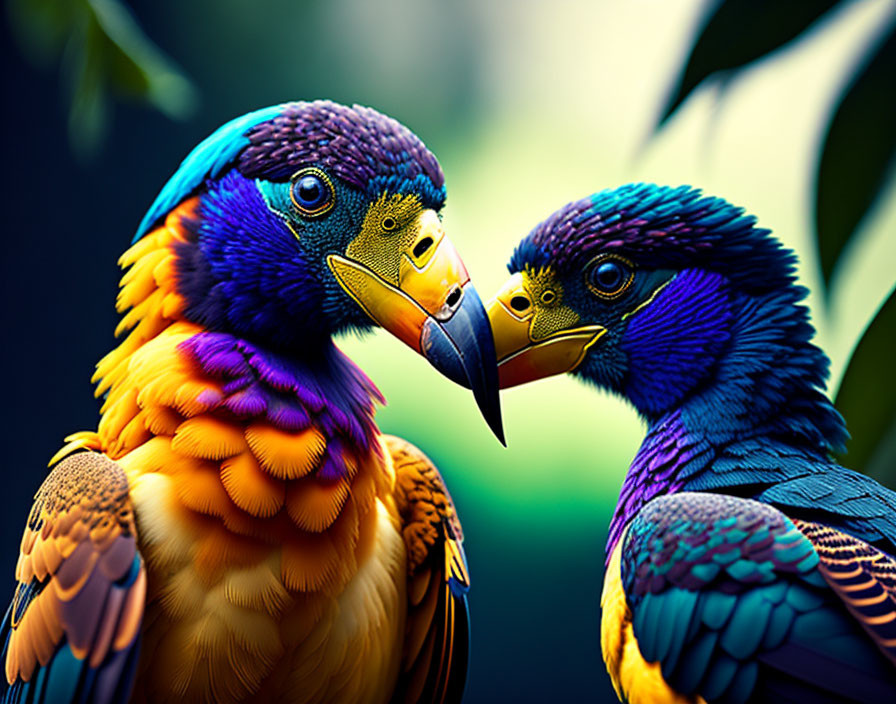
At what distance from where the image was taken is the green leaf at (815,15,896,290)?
1.57 m

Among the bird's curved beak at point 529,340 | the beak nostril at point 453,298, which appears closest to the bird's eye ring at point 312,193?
the beak nostril at point 453,298

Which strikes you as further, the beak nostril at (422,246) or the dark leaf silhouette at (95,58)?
the dark leaf silhouette at (95,58)

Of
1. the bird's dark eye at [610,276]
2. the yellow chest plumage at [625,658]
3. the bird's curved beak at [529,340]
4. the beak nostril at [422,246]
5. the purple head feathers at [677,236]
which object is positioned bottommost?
the yellow chest plumage at [625,658]

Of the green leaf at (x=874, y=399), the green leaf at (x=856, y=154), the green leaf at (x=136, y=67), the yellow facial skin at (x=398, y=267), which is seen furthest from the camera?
the green leaf at (x=136, y=67)

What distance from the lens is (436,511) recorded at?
1.32 m

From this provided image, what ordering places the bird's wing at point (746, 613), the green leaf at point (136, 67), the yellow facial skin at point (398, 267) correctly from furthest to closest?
the green leaf at point (136, 67) < the yellow facial skin at point (398, 267) < the bird's wing at point (746, 613)

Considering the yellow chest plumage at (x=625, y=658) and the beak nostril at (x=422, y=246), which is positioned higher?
the beak nostril at (x=422, y=246)

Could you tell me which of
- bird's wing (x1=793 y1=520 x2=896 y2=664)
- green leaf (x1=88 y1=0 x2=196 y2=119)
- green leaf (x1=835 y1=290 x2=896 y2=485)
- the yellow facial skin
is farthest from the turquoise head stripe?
green leaf (x1=88 y1=0 x2=196 y2=119)

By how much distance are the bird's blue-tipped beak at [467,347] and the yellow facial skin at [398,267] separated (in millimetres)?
19

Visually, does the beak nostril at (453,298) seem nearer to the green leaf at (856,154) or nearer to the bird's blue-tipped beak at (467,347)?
the bird's blue-tipped beak at (467,347)

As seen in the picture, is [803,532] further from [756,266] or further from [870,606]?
[756,266]

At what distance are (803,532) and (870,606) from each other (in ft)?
0.40

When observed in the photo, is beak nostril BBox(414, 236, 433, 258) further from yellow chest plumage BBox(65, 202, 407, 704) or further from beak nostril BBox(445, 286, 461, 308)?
yellow chest plumage BBox(65, 202, 407, 704)

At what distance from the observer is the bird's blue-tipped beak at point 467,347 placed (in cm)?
109
